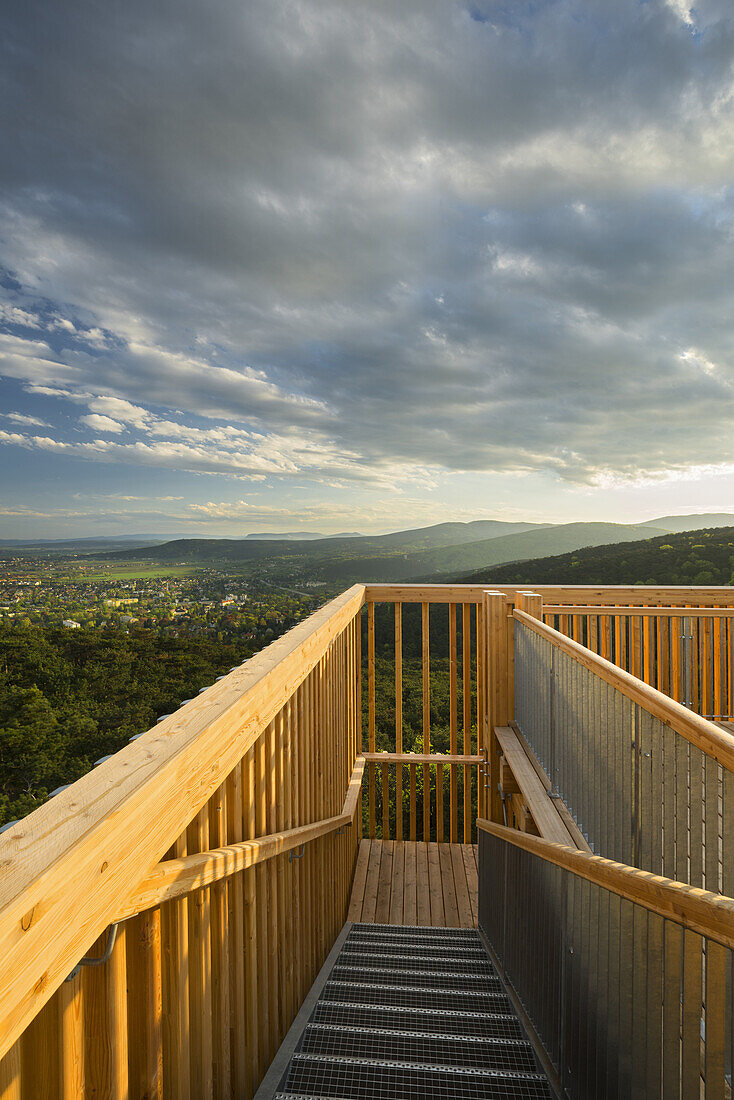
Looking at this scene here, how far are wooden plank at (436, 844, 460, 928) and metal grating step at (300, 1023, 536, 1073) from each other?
2100mm

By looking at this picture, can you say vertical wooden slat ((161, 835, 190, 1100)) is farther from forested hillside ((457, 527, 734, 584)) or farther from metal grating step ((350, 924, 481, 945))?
forested hillside ((457, 527, 734, 584))

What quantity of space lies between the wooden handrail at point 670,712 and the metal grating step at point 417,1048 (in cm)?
171

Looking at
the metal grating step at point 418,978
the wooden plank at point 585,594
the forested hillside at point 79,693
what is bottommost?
the forested hillside at point 79,693

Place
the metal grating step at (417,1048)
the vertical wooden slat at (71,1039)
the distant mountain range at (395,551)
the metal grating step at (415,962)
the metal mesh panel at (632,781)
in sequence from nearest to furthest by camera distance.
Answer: the vertical wooden slat at (71,1039), the metal mesh panel at (632,781), the metal grating step at (417,1048), the metal grating step at (415,962), the distant mountain range at (395,551)

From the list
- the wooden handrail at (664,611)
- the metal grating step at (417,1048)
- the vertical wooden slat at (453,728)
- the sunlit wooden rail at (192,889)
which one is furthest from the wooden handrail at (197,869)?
the wooden handrail at (664,611)

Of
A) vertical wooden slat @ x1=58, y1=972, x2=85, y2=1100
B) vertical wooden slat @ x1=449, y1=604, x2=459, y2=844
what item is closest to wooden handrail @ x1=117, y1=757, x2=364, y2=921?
vertical wooden slat @ x1=58, y1=972, x2=85, y2=1100

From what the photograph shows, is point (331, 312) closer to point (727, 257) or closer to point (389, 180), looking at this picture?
point (389, 180)

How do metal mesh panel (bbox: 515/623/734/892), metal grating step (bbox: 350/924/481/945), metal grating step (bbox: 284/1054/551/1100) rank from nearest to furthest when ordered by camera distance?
1. metal mesh panel (bbox: 515/623/734/892)
2. metal grating step (bbox: 284/1054/551/1100)
3. metal grating step (bbox: 350/924/481/945)

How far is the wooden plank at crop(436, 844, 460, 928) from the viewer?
4.16 metres

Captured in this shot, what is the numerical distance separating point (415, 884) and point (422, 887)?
0.24 feet

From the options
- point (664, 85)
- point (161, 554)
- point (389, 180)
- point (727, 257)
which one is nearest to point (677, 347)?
point (727, 257)

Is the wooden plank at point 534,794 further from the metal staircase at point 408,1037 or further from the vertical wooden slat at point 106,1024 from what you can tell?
the vertical wooden slat at point 106,1024

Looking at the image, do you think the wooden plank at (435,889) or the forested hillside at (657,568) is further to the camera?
the forested hillside at (657,568)

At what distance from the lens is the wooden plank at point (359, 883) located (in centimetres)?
422
